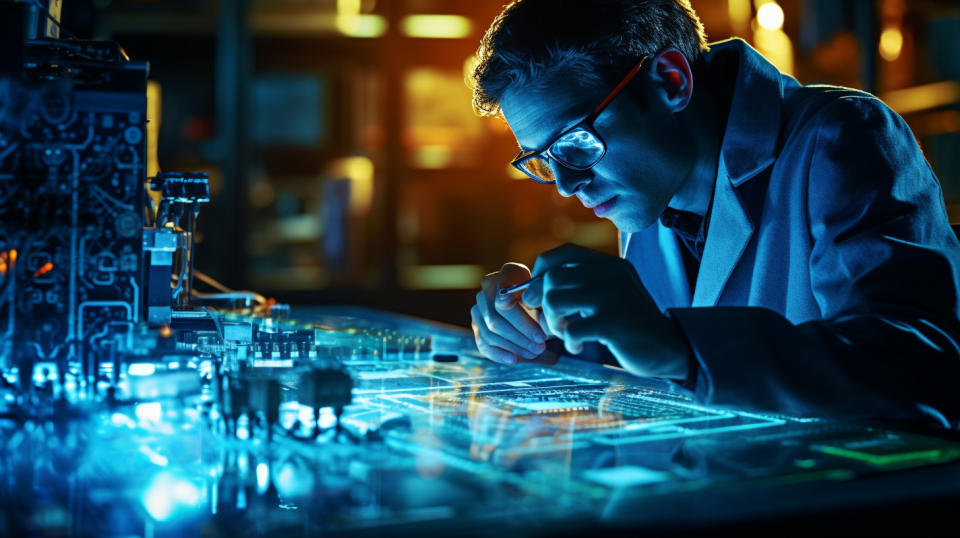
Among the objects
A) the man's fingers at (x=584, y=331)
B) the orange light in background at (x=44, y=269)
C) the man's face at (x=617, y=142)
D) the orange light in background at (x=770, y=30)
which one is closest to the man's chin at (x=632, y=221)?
the man's face at (x=617, y=142)

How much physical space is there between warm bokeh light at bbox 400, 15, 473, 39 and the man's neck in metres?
3.11

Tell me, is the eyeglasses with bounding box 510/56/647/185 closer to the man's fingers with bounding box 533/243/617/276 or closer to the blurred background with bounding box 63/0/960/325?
the man's fingers with bounding box 533/243/617/276

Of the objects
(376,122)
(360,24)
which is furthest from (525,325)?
(360,24)

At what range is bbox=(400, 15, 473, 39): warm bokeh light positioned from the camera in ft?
14.6

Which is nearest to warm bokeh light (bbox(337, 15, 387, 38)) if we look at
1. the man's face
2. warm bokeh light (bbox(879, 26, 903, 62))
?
warm bokeh light (bbox(879, 26, 903, 62))

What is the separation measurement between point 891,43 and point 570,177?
3.69m

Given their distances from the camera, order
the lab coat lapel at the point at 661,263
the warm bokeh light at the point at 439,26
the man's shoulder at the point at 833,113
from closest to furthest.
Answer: the man's shoulder at the point at 833,113 → the lab coat lapel at the point at 661,263 → the warm bokeh light at the point at 439,26

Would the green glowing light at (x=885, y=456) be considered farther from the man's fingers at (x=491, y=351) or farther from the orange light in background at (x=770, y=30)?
the orange light in background at (x=770, y=30)

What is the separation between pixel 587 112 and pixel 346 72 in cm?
332

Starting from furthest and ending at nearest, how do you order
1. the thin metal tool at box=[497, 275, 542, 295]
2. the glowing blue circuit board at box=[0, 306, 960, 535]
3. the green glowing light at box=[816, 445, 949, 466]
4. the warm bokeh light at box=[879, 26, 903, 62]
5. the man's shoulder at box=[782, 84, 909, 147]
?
1. the warm bokeh light at box=[879, 26, 903, 62]
2. the man's shoulder at box=[782, 84, 909, 147]
3. the thin metal tool at box=[497, 275, 542, 295]
4. the green glowing light at box=[816, 445, 949, 466]
5. the glowing blue circuit board at box=[0, 306, 960, 535]

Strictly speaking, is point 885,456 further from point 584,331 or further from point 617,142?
point 617,142

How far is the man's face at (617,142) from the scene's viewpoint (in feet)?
4.24

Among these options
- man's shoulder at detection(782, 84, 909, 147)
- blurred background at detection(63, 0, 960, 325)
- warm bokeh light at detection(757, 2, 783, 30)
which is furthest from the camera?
warm bokeh light at detection(757, 2, 783, 30)

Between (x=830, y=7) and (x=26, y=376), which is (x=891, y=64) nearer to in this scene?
(x=830, y=7)
